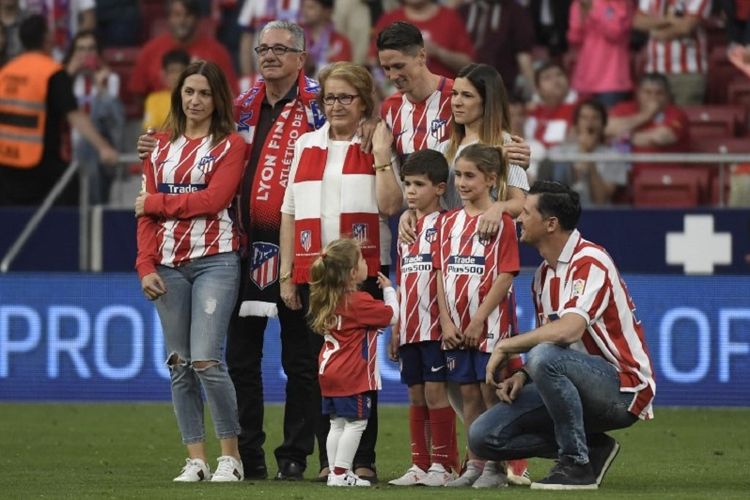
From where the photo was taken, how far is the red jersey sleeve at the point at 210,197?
906cm

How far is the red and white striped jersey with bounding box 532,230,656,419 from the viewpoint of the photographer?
28.1 ft

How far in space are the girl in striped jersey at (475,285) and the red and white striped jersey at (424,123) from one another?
16.1 inches

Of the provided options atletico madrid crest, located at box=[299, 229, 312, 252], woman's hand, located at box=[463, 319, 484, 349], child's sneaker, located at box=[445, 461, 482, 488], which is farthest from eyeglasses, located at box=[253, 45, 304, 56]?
child's sneaker, located at box=[445, 461, 482, 488]

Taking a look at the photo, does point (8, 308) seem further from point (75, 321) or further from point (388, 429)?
point (388, 429)

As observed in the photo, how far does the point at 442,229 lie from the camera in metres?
9.02

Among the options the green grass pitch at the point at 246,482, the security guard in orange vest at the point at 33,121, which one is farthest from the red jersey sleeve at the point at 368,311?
the security guard in orange vest at the point at 33,121

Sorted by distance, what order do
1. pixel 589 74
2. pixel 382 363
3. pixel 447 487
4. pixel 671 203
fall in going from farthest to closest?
pixel 589 74, pixel 671 203, pixel 382 363, pixel 447 487

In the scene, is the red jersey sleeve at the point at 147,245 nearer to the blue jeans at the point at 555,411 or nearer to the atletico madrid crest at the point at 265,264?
the atletico madrid crest at the point at 265,264

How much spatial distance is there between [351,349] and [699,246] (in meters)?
6.18

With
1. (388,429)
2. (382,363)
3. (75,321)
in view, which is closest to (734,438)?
(388,429)

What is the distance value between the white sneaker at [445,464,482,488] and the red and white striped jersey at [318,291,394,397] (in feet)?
2.04

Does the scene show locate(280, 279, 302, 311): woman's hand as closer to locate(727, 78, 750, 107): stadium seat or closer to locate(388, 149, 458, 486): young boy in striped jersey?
locate(388, 149, 458, 486): young boy in striped jersey

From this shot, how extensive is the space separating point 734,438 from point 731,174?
10.8 feet

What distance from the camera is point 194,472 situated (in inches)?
357
